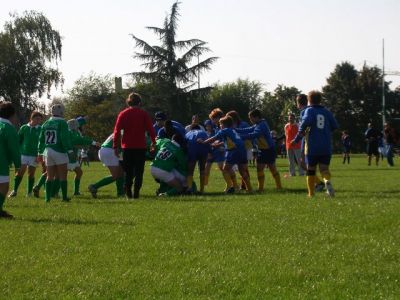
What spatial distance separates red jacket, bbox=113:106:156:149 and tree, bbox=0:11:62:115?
166 feet

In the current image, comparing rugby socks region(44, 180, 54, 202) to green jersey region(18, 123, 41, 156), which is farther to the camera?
green jersey region(18, 123, 41, 156)

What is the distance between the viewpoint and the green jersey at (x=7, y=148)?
11.5 metres

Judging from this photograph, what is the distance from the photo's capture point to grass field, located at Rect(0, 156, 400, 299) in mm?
5965

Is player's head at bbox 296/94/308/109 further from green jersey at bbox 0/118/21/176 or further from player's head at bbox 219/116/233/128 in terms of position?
green jersey at bbox 0/118/21/176

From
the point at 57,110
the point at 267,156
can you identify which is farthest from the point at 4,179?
the point at 267,156

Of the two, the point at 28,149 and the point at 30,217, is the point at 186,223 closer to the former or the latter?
the point at 30,217

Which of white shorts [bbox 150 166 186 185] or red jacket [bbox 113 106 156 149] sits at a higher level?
red jacket [bbox 113 106 156 149]

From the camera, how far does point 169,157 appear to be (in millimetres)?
15383

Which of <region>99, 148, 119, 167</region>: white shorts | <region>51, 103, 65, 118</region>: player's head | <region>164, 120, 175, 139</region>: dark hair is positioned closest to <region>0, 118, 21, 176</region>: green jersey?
<region>51, 103, 65, 118</region>: player's head

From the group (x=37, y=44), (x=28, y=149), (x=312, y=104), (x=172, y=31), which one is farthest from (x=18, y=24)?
(x=312, y=104)

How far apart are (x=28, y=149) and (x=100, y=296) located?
40.3 feet

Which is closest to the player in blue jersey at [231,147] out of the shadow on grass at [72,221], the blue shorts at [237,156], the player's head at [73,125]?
the blue shorts at [237,156]

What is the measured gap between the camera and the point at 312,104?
44.4 feet

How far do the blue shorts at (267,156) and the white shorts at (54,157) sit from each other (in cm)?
493
